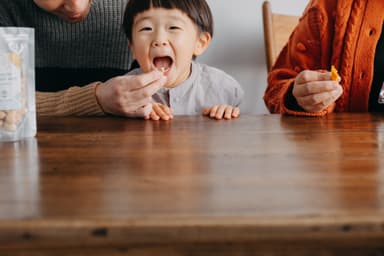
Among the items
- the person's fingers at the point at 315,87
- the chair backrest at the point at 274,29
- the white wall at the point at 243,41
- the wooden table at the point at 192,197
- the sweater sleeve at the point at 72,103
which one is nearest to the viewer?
the wooden table at the point at 192,197

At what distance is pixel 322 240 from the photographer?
1.66 feet

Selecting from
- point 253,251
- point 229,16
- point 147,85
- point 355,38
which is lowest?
point 253,251

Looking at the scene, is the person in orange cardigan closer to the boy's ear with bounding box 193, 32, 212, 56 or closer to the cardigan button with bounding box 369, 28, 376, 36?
the cardigan button with bounding box 369, 28, 376, 36

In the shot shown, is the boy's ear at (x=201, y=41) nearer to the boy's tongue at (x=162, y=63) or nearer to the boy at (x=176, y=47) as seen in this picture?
the boy at (x=176, y=47)

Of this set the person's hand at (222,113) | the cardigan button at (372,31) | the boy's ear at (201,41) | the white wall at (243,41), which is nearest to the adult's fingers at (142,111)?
the person's hand at (222,113)

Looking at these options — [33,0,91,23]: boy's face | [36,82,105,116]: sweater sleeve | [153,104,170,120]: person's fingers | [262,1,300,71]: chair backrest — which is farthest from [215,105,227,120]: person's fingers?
[262,1,300,71]: chair backrest

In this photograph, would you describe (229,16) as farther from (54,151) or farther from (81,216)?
(81,216)

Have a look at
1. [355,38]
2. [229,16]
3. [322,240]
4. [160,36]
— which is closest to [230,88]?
[160,36]

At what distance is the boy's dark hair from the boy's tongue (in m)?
0.13

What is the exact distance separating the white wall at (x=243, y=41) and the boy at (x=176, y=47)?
0.75 m

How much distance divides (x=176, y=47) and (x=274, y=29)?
84 cm

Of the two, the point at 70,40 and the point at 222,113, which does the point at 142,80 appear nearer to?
the point at 222,113

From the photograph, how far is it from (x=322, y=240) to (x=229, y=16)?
194cm

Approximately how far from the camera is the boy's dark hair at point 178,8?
1469 millimetres
